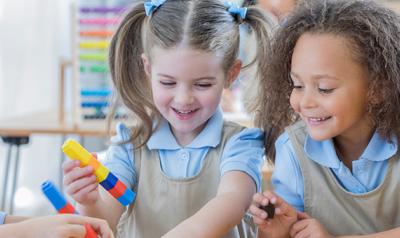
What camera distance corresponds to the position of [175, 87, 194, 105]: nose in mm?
1044

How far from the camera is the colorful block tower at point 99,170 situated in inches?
37.2

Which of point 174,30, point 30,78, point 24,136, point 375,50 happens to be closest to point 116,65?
point 174,30

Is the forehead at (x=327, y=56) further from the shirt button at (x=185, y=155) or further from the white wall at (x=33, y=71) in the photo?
the white wall at (x=33, y=71)

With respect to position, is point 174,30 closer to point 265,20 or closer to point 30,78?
point 265,20

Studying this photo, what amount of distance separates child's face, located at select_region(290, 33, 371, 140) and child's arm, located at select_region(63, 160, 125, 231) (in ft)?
1.16

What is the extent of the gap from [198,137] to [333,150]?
0.25 meters

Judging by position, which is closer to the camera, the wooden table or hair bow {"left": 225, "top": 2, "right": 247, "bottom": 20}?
hair bow {"left": 225, "top": 2, "right": 247, "bottom": 20}

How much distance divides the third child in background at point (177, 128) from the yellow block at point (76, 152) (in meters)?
0.03

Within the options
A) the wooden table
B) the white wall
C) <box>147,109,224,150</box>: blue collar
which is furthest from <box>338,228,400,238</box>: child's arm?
the white wall

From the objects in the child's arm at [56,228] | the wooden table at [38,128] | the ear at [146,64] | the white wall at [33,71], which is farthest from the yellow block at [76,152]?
the white wall at [33,71]

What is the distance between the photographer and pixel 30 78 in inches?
109

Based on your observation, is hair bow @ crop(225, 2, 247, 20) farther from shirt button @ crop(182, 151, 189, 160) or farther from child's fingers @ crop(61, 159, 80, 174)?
child's fingers @ crop(61, 159, 80, 174)

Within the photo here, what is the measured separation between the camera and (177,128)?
1.12 metres

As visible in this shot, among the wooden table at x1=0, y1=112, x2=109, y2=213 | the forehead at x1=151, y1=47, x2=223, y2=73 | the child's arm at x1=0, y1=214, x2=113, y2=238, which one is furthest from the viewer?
the wooden table at x1=0, y1=112, x2=109, y2=213
